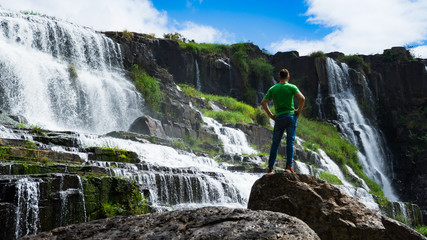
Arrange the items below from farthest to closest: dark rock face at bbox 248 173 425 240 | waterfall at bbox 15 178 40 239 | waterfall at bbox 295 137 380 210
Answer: waterfall at bbox 295 137 380 210, waterfall at bbox 15 178 40 239, dark rock face at bbox 248 173 425 240

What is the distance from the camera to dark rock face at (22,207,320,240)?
269 cm

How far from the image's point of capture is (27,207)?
6297 millimetres

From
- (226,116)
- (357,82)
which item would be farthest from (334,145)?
(357,82)

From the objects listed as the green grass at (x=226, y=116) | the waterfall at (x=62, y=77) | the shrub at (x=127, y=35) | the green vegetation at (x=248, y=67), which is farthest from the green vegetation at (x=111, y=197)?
the green vegetation at (x=248, y=67)

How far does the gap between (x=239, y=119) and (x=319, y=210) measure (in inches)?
832

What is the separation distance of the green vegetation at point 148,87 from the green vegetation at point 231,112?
385 cm

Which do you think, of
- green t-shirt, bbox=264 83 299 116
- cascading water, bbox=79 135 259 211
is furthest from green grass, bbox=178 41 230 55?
green t-shirt, bbox=264 83 299 116

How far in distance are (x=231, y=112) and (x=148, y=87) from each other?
698cm

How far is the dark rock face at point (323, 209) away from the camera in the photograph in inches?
→ 202

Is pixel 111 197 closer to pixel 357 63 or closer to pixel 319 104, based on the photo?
pixel 319 104

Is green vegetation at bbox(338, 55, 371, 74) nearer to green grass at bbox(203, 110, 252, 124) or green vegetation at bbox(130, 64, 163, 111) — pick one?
green grass at bbox(203, 110, 252, 124)

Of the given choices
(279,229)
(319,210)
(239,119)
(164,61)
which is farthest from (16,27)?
(279,229)

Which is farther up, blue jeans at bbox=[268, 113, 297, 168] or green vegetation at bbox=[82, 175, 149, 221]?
blue jeans at bbox=[268, 113, 297, 168]

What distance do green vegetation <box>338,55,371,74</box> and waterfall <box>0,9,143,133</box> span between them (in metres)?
21.8
